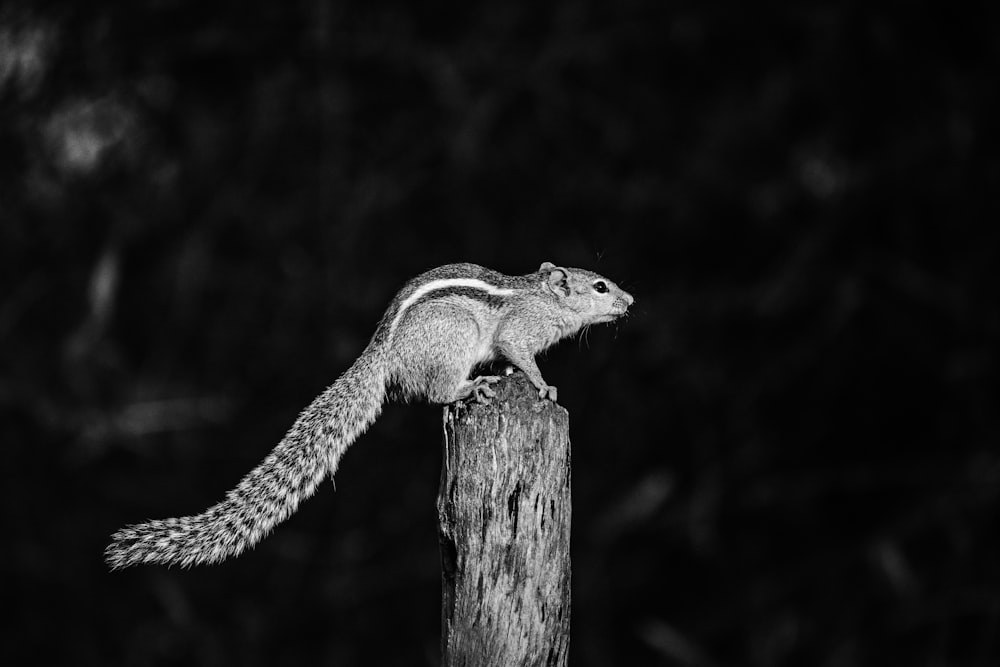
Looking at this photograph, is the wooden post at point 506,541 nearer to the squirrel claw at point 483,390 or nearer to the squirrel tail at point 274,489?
the squirrel claw at point 483,390

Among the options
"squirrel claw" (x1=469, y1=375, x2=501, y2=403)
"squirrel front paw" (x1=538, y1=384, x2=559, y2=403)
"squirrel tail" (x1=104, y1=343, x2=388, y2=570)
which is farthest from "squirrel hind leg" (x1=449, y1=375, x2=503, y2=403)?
"squirrel tail" (x1=104, y1=343, x2=388, y2=570)

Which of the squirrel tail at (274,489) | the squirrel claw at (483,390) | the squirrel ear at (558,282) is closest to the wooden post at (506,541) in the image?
the squirrel claw at (483,390)

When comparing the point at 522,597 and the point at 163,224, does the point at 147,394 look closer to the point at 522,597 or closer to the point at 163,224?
the point at 163,224

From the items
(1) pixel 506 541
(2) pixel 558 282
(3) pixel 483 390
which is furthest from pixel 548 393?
(2) pixel 558 282

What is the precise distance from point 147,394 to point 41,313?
0.93 meters

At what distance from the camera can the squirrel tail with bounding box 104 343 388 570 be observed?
2676mm

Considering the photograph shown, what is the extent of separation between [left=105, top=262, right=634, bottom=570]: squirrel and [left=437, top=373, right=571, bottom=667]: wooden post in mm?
193

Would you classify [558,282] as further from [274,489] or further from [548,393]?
[274,489]

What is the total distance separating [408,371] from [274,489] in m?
0.55

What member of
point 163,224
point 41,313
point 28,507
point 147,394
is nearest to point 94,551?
point 28,507

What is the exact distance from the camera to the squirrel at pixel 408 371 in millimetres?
2762

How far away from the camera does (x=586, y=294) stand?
144 inches

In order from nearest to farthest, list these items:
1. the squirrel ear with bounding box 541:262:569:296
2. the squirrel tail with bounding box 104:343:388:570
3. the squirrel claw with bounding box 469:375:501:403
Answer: the squirrel tail with bounding box 104:343:388:570
the squirrel claw with bounding box 469:375:501:403
the squirrel ear with bounding box 541:262:569:296

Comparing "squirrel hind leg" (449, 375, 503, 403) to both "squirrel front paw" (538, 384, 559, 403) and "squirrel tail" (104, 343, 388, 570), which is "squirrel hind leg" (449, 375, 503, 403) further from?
"squirrel tail" (104, 343, 388, 570)
